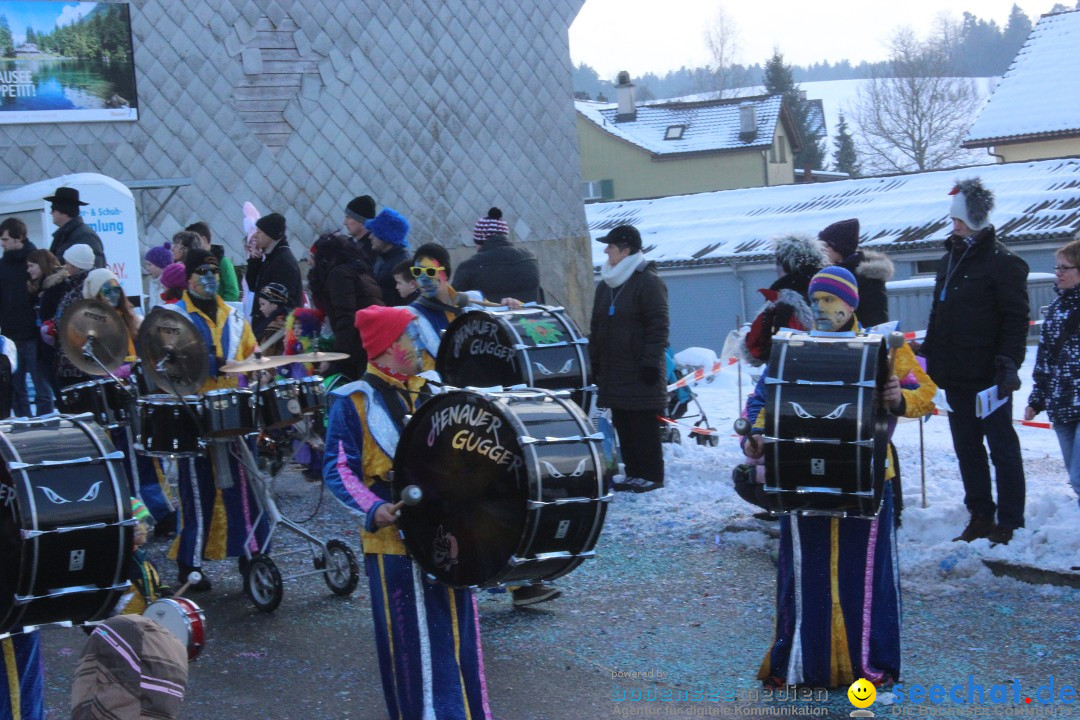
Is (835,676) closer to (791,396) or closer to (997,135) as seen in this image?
(791,396)

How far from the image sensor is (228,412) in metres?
6.84

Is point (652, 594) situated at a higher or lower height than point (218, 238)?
lower

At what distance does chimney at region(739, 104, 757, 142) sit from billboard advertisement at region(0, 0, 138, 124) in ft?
127

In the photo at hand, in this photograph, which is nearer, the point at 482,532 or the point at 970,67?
the point at 482,532

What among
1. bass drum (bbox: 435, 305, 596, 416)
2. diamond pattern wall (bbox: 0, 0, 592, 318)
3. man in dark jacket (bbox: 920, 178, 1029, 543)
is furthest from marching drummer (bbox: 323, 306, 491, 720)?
diamond pattern wall (bbox: 0, 0, 592, 318)

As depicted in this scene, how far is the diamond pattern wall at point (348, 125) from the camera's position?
13.0m

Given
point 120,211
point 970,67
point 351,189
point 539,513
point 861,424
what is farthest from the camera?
point 970,67

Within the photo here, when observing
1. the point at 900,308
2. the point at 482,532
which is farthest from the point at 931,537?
the point at 900,308

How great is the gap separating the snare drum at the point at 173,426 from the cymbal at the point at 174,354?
8 centimetres

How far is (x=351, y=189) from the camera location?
1430 centimetres

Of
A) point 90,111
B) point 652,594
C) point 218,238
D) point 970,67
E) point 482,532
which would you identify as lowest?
point 652,594

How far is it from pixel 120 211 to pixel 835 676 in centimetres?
877

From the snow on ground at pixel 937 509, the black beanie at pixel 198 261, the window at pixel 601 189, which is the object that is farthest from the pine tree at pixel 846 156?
the black beanie at pixel 198 261

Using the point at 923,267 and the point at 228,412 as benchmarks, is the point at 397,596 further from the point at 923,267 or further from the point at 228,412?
the point at 923,267
